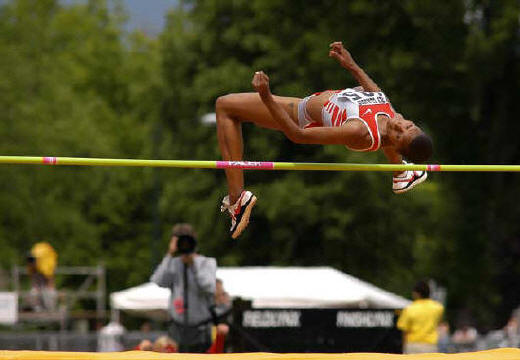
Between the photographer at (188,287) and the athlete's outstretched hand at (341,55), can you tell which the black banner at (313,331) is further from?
the athlete's outstretched hand at (341,55)

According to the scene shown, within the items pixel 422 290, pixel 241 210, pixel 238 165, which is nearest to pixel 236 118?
pixel 238 165

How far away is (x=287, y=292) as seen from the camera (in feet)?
52.9

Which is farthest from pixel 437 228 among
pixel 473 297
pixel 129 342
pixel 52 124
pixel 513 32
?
pixel 129 342

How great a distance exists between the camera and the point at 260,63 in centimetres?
2836

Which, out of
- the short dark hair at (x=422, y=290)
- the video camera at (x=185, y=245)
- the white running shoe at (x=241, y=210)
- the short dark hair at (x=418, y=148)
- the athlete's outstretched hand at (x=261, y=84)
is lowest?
the short dark hair at (x=422, y=290)

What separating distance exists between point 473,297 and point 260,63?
325 inches

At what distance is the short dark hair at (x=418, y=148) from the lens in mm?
7504

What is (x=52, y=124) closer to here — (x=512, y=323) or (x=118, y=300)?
(x=118, y=300)

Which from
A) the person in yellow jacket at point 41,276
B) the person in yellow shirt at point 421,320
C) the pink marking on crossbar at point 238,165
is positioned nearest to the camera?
the pink marking on crossbar at point 238,165

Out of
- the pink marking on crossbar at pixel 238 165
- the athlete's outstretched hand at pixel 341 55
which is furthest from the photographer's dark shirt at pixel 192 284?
the athlete's outstretched hand at pixel 341 55

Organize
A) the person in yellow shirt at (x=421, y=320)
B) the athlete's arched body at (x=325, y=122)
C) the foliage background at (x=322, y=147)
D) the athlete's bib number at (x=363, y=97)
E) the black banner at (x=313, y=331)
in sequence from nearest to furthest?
1. the athlete's arched body at (x=325, y=122)
2. the athlete's bib number at (x=363, y=97)
3. the black banner at (x=313, y=331)
4. the person in yellow shirt at (x=421, y=320)
5. the foliage background at (x=322, y=147)

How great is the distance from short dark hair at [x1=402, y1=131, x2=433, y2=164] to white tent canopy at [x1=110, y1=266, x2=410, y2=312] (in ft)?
26.0

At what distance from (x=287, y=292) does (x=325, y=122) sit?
865 cm

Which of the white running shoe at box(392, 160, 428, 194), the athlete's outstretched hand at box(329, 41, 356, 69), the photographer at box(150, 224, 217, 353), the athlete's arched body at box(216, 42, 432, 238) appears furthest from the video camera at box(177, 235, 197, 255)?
the athlete's outstretched hand at box(329, 41, 356, 69)
